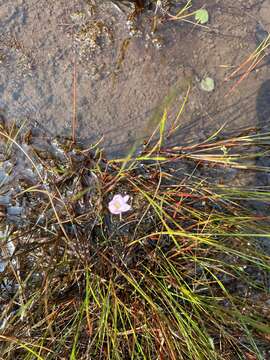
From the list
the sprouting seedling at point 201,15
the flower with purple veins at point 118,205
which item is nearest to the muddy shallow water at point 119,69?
the sprouting seedling at point 201,15

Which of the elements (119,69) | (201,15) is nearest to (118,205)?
(119,69)

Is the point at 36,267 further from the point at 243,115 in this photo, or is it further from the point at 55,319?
the point at 243,115

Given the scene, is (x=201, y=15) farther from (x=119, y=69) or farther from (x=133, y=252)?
(x=133, y=252)

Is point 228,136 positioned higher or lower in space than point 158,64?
lower

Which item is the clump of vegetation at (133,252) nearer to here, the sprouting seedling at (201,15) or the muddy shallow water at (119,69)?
the muddy shallow water at (119,69)

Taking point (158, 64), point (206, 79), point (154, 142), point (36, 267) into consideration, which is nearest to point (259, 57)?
point (206, 79)

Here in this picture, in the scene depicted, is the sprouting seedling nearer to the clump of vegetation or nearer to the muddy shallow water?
the muddy shallow water

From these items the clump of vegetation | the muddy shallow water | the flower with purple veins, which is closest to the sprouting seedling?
the muddy shallow water

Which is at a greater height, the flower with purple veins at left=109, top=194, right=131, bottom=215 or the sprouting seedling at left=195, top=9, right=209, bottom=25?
the sprouting seedling at left=195, top=9, right=209, bottom=25
